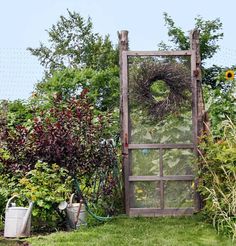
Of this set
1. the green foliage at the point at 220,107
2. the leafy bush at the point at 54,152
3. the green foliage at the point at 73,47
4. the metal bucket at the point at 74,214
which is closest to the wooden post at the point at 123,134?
the leafy bush at the point at 54,152

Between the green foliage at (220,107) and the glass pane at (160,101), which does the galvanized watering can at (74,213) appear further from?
the green foliage at (220,107)

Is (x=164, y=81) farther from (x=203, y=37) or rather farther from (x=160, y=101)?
(x=203, y=37)

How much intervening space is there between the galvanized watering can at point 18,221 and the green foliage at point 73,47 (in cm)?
1483

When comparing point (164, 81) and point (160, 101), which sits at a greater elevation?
point (164, 81)

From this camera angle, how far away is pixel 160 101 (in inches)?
242

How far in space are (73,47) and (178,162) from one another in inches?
667

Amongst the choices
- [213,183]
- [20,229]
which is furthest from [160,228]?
[20,229]

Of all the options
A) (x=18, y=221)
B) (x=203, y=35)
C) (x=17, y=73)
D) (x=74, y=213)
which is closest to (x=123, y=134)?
(x=74, y=213)

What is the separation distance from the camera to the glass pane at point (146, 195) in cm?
606

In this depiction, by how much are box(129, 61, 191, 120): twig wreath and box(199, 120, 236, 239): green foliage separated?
706mm

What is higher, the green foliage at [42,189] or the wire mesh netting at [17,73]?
the wire mesh netting at [17,73]

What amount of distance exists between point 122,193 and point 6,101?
10.1ft

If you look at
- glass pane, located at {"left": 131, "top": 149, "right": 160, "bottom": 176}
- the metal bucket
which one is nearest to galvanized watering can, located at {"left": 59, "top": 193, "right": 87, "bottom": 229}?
the metal bucket

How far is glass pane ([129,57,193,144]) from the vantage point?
6.09m
